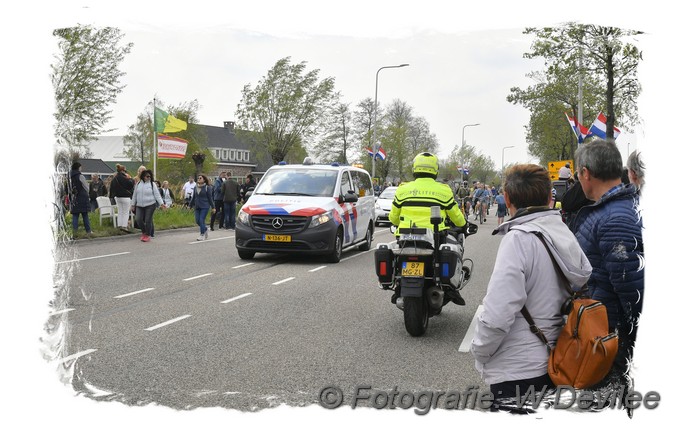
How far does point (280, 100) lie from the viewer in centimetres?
4291

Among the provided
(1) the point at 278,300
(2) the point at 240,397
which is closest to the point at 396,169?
(1) the point at 278,300

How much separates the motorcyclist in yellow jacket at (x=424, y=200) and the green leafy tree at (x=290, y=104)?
31.4m

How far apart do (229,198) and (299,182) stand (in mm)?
9188

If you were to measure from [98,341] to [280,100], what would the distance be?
3763 cm

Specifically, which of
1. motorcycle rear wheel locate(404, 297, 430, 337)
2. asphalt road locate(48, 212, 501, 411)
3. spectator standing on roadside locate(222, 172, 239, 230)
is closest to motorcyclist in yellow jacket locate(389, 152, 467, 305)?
motorcycle rear wheel locate(404, 297, 430, 337)

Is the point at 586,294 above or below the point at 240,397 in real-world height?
above

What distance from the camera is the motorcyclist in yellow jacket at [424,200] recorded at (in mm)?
6910

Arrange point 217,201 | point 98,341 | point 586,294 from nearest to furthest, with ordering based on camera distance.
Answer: point 586,294
point 98,341
point 217,201

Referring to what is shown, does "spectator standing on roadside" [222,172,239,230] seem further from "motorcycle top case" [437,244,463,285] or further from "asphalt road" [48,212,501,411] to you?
"motorcycle top case" [437,244,463,285]

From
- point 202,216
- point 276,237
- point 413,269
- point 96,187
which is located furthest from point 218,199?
point 413,269

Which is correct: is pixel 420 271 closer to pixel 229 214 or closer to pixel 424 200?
pixel 424 200

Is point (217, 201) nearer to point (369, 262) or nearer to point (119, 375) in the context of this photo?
point (369, 262)

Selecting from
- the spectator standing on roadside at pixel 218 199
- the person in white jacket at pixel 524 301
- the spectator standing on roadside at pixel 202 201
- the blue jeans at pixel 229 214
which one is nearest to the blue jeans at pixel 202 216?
the spectator standing on roadside at pixel 202 201

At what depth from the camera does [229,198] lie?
22.8m
